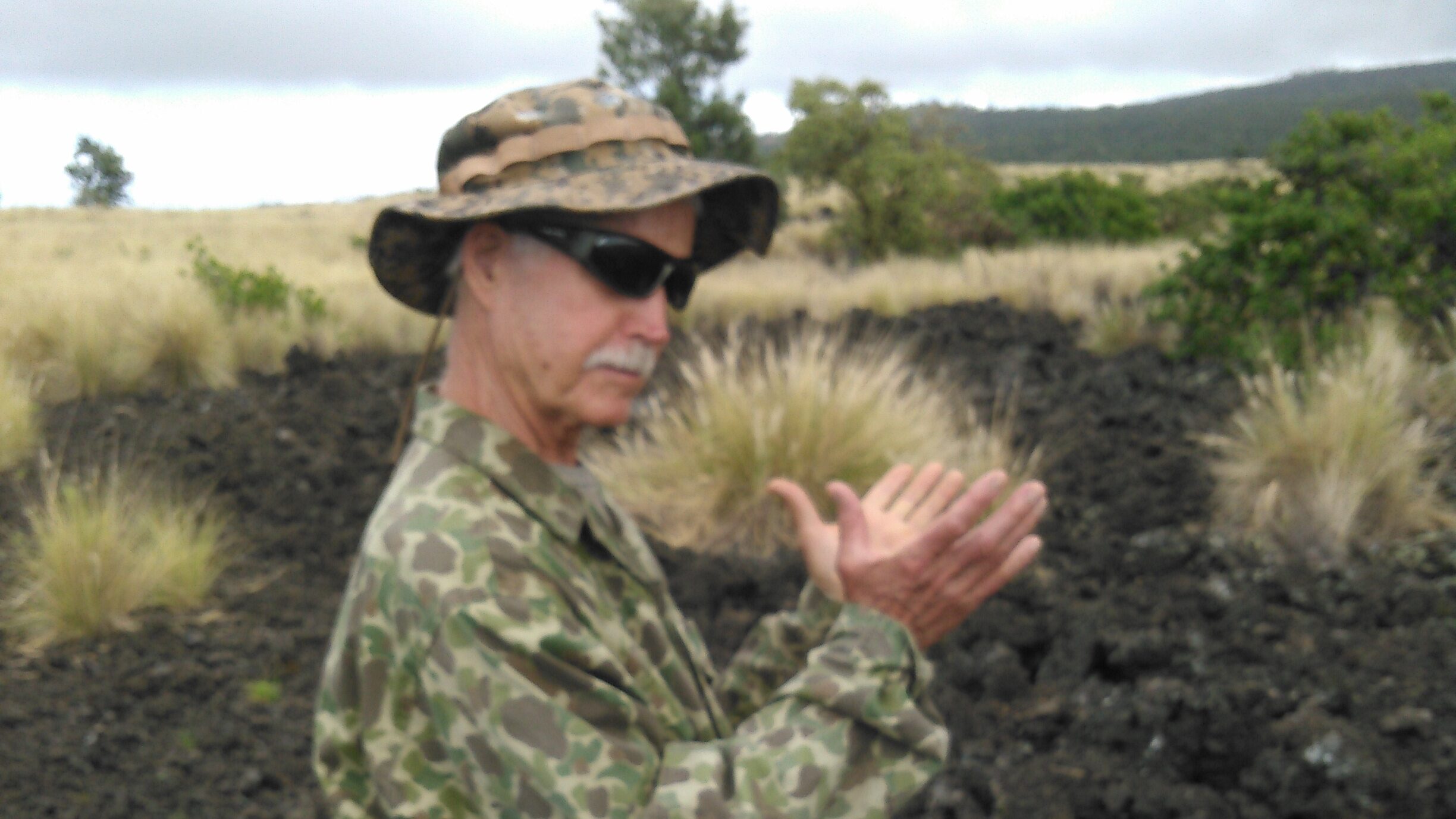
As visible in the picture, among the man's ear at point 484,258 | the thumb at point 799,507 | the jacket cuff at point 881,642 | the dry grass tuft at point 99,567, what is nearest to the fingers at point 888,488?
the thumb at point 799,507

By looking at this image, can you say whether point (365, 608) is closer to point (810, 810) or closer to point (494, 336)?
point (494, 336)

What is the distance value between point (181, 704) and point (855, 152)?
16.5 m

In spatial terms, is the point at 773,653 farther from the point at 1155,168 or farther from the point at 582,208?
the point at 1155,168

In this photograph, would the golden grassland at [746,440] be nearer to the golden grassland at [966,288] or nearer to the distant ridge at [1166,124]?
the golden grassland at [966,288]

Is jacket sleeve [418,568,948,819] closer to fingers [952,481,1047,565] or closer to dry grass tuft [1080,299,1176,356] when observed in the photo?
fingers [952,481,1047,565]

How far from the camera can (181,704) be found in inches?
196

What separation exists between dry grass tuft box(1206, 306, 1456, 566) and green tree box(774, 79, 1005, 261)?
43.6ft

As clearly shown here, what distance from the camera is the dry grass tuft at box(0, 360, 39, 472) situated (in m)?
7.93

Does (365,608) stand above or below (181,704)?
above

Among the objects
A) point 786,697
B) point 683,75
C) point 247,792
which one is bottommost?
point 247,792

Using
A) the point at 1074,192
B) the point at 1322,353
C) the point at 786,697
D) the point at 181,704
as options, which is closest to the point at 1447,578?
the point at 1322,353

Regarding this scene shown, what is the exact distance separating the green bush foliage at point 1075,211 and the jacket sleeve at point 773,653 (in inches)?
791

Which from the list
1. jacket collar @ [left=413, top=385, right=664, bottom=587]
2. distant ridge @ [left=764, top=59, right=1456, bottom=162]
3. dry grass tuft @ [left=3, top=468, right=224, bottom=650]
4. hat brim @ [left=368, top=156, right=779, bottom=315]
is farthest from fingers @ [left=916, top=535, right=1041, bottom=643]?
distant ridge @ [left=764, top=59, right=1456, bottom=162]

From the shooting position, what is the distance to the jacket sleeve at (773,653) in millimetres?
2279
